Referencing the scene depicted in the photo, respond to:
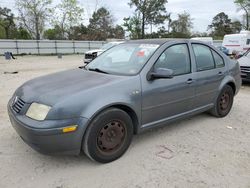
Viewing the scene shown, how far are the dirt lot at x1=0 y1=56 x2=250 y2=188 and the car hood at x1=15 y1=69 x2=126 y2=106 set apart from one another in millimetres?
837

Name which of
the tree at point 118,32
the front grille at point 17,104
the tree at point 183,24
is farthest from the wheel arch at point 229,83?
the tree at point 183,24

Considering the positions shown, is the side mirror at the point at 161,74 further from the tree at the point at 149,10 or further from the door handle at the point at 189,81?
the tree at the point at 149,10

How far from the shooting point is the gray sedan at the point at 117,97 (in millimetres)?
2703

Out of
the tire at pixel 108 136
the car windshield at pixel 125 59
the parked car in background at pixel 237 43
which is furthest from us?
the parked car in background at pixel 237 43

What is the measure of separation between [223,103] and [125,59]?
231 centimetres

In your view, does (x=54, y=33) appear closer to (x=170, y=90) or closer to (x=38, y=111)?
(x=170, y=90)

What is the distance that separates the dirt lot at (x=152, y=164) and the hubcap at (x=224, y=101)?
0.78 m

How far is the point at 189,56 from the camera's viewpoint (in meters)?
3.97

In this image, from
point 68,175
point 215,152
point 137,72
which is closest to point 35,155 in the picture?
point 68,175

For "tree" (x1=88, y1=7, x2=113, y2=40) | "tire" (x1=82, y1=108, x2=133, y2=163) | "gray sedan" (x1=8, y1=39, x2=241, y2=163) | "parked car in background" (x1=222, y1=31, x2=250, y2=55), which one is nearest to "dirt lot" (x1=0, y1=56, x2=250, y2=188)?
"tire" (x1=82, y1=108, x2=133, y2=163)

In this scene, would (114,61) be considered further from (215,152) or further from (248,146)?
(248,146)

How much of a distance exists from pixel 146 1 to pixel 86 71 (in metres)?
44.7

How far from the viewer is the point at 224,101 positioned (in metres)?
4.83

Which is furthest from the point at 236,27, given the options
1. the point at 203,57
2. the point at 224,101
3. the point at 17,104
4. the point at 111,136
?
the point at 17,104
